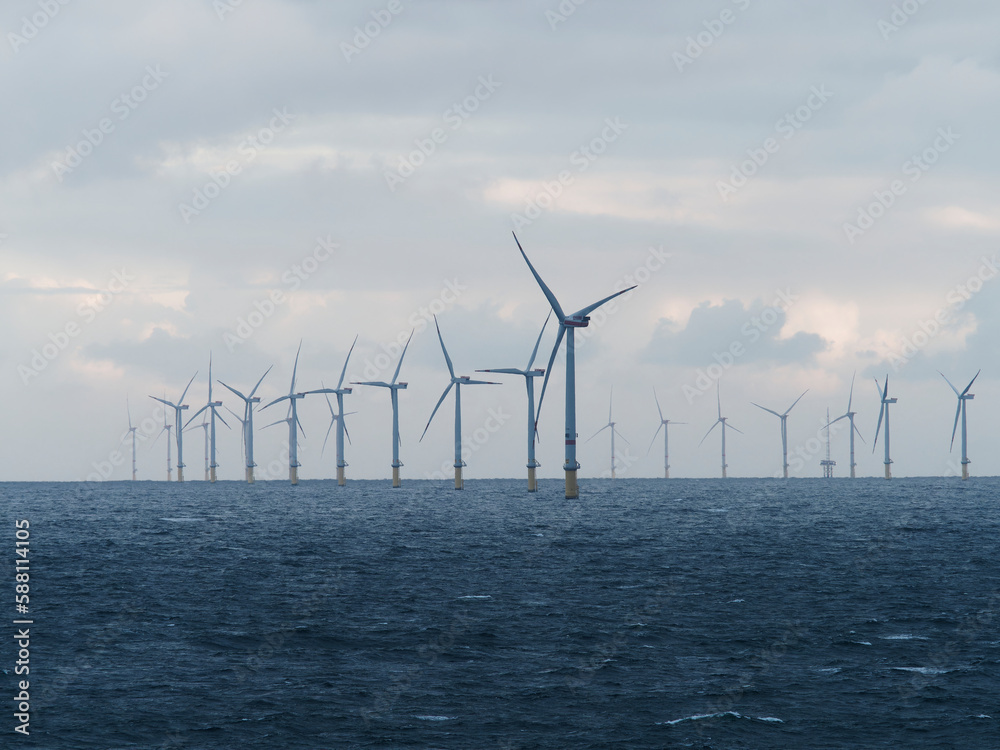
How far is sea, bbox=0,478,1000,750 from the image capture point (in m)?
35.4

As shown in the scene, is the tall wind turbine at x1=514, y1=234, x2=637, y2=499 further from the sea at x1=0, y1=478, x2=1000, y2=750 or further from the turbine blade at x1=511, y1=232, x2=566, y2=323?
the sea at x1=0, y1=478, x2=1000, y2=750

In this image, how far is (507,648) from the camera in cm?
4772

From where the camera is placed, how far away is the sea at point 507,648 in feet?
116

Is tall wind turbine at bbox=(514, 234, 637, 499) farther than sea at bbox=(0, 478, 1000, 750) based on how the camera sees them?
Yes

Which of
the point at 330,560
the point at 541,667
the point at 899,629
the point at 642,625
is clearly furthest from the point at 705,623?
the point at 330,560

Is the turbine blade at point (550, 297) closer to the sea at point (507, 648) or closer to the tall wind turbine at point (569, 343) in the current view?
the tall wind turbine at point (569, 343)

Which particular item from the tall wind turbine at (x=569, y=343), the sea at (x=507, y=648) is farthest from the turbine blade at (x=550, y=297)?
the sea at (x=507, y=648)

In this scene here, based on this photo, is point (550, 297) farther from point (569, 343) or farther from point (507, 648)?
point (507, 648)

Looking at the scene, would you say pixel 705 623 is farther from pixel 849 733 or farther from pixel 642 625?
pixel 849 733

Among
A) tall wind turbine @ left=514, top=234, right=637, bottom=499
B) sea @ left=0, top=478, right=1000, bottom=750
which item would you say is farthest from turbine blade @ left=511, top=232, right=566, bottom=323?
sea @ left=0, top=478, right=1000, bottom=750

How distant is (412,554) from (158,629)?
3965 centimetres

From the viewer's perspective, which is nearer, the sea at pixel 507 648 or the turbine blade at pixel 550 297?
the sea at pixel 507 648

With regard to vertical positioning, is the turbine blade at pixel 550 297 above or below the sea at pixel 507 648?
above

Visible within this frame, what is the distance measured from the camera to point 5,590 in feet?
213
